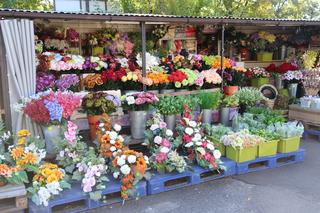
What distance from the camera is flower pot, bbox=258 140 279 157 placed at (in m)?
5.11

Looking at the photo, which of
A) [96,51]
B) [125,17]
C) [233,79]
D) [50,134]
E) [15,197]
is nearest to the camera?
[15,197]

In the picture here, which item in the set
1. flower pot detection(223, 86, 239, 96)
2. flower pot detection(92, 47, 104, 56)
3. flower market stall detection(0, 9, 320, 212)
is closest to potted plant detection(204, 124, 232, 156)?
flower market stall detection(0, 9, 320, 212)

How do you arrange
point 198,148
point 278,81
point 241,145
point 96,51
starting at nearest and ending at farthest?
point 198,148 < point 241,145 < point 96,51 < point 278,81

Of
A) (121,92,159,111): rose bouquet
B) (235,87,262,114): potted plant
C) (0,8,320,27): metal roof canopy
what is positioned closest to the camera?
(0,8,320,27): metal roof canopy

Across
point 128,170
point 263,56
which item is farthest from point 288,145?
point 263,56

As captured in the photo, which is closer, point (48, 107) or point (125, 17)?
point (48, 107)

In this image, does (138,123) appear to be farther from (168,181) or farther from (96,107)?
(168,181)

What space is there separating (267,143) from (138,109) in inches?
79.3

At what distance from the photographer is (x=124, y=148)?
4.34m

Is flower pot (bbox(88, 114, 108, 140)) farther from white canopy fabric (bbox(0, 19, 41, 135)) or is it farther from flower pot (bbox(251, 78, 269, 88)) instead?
flower pot (bbox(251, 78, 269, 88))

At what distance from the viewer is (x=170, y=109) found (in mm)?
5414

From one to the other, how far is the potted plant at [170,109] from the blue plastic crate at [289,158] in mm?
1687

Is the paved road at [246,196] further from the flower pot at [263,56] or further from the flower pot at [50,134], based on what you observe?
the flower pot at [263,56]

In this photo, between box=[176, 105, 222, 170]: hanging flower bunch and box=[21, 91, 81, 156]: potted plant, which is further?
box=[176, 105, 222, 170]: hanging flower bunch
